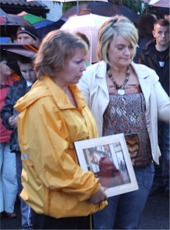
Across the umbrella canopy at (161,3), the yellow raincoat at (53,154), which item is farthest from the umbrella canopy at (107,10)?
the yellow raincoat at (53,154)

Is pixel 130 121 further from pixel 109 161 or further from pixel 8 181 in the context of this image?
pixel 8 181

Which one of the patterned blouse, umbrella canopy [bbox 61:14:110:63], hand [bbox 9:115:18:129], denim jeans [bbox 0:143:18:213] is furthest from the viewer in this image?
umbrella canopy [bbox 61:14:110:63]

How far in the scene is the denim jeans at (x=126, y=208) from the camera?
339cm

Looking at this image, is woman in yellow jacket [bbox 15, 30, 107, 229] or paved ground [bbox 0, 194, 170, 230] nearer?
woman in yellow jacket [bbox 15, 30, 107, 229]

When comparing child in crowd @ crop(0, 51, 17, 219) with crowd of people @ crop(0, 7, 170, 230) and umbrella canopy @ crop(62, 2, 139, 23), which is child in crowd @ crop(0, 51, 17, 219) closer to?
crowd of people @ crop(0, 7, 170, 230)

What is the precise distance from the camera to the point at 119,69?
136 inches

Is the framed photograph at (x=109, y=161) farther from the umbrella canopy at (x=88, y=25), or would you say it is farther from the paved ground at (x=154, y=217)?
the umbrella canopy at (x=88, y=25)

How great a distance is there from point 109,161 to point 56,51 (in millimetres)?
665

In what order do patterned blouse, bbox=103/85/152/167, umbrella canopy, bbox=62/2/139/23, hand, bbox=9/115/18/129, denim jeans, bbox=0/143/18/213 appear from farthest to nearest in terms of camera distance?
umbrella canopy, bbox=62/2/139/23
denim jeans, bbox=0/143/18/213
hand, bbox=9/115/18/129
patterned blouse, bbox=103/85/152/167

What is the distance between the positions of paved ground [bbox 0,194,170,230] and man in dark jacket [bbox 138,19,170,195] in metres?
0.31

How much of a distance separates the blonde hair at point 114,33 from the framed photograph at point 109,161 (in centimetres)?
65

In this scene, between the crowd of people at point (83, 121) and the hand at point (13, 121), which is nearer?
the crowd of people at point (83, 121)

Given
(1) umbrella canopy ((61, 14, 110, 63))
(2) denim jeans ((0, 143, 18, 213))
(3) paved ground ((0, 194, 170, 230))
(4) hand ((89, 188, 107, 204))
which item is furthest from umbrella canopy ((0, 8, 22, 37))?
(4) hand ((89, 188, 107, 204))

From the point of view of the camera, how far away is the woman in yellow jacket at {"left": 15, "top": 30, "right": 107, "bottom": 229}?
109 inches
